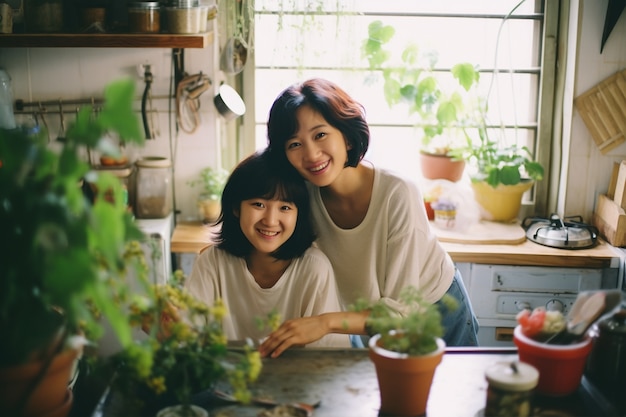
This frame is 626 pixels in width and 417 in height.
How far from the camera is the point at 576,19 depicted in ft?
9.66

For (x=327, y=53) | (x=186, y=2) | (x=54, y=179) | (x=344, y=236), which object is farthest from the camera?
(x=327, y=53)

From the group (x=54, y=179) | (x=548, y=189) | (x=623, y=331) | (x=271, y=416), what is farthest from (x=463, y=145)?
(x=54, y=179)

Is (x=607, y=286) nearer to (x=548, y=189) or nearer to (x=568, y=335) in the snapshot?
(x=548, y=189)

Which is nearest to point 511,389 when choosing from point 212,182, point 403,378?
point 403,378

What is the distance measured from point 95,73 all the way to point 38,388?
1.95 meters

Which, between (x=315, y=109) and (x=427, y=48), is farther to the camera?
(x=427, y=48)

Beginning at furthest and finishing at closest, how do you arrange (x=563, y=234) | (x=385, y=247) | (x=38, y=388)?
(x=563, y=234)
(x=385, y=247)
(x=38, y=388)

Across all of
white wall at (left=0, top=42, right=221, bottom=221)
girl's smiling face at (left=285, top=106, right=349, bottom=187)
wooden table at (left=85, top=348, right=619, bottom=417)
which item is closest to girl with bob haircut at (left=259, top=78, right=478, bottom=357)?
girl's smiling face at (left=285, top=106, right=349, bottom=187)

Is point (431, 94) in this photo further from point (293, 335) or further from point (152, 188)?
point (293, 335)

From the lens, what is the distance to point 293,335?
5.54 ft

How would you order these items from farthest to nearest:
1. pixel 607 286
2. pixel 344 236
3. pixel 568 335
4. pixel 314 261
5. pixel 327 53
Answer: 1. pixel 327 53
2. pixel 607 286
3. pixel 344 236
4. pixel 314 261
5. pixel 568 335

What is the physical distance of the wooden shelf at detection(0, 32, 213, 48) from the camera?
8.57 feet

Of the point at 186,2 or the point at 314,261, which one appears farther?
the point at 186,2

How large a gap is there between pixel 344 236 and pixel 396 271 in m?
0.19
